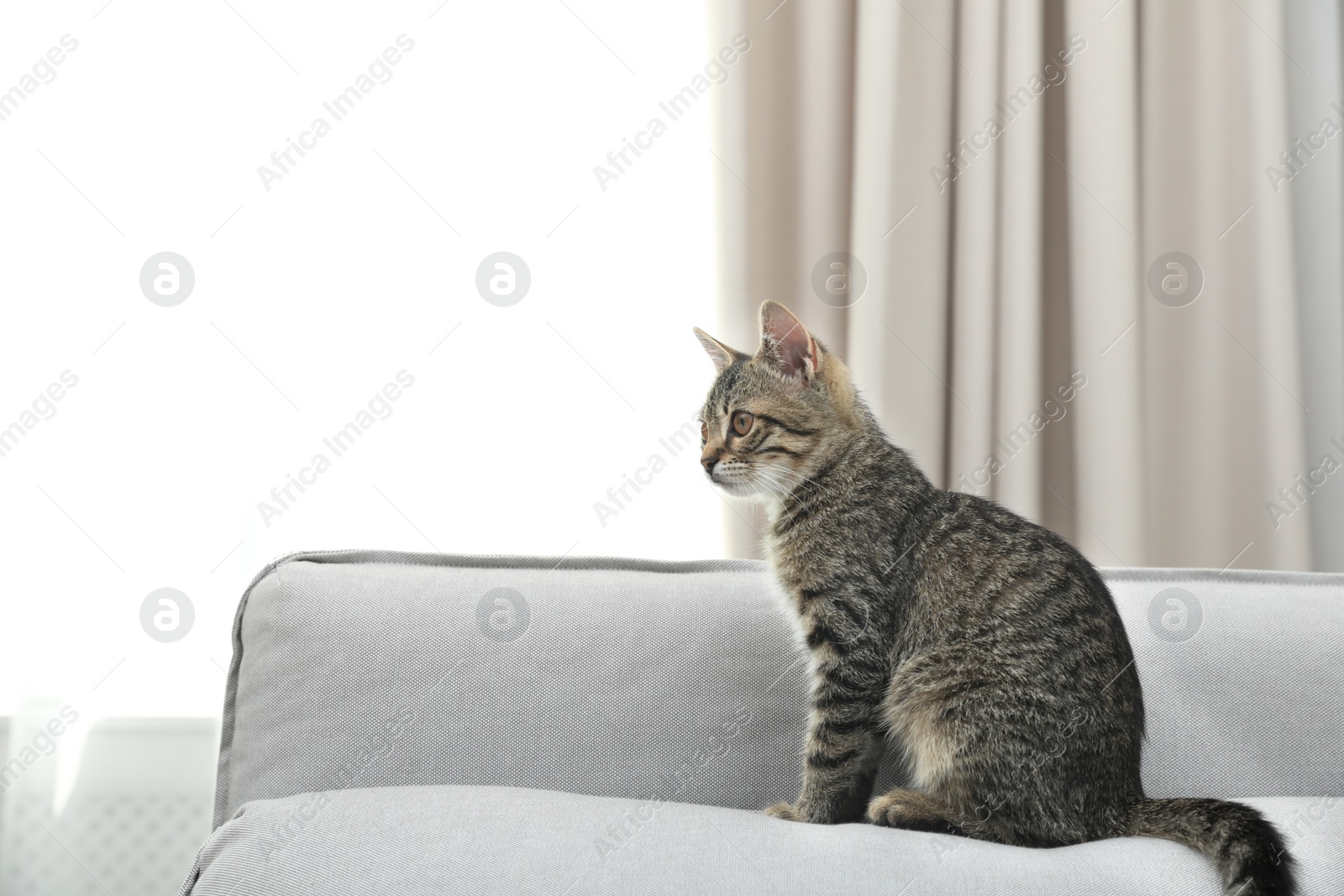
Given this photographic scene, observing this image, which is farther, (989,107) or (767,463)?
(989,107)

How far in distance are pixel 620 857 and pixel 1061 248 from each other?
1759 millimetres

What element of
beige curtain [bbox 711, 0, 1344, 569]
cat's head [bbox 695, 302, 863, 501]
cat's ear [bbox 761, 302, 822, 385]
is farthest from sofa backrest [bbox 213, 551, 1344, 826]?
beige curtain [bbox 711, 0, 1344, 569]

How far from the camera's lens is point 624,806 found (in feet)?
3.11

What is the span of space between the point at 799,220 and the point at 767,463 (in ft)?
3.02

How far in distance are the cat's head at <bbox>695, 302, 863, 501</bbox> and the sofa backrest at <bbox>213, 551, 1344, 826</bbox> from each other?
0.15 meters

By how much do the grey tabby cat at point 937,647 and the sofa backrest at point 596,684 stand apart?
0.09 metres

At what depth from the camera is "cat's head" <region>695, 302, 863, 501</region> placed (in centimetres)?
129

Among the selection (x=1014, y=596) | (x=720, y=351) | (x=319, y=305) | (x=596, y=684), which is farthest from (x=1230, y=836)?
(x=319, y=305)

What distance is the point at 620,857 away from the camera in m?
0.86

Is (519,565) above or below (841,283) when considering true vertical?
above

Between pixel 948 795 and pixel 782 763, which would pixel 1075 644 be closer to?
pixel 948 795

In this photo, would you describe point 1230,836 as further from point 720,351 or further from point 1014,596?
point 720,351

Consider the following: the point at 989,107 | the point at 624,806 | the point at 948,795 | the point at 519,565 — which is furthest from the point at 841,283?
the point at 624,806

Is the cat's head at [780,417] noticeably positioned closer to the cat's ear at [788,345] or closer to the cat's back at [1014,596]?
the cat's ear at [788,345]
